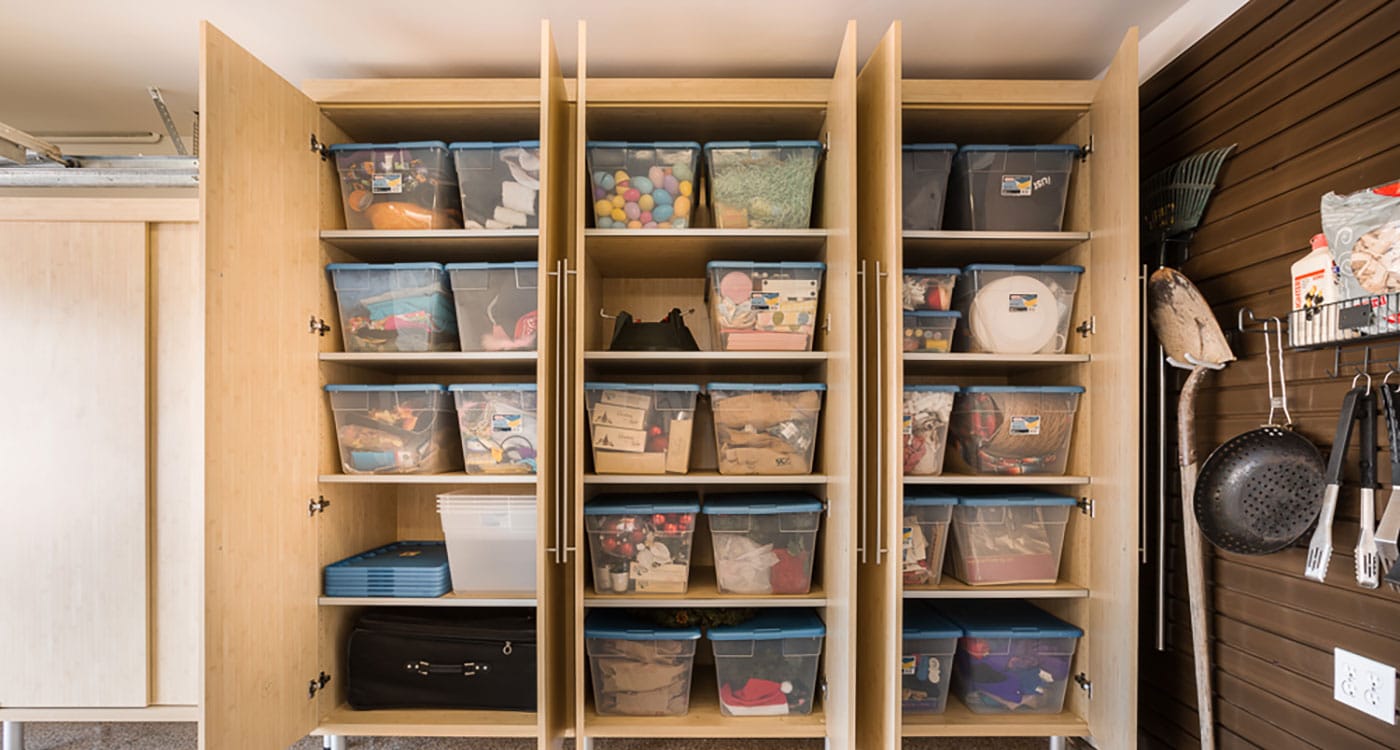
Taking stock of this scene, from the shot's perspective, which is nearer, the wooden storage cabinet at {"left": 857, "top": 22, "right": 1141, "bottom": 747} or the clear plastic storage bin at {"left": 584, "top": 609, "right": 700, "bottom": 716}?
the wooden storage cabinet at {"left": 857, "top": 22, "right": 1141, "bottom": 747}

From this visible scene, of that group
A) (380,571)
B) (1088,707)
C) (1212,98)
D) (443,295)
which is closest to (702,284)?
(443,295)

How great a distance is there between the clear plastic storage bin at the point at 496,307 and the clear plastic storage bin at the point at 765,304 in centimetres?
58

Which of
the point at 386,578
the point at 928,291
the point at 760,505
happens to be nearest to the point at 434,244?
the point at 386,578

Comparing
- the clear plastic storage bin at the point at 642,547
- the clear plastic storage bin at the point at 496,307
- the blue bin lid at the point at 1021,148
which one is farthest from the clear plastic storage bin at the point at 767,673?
the blue bin lid at the point at 1021,148

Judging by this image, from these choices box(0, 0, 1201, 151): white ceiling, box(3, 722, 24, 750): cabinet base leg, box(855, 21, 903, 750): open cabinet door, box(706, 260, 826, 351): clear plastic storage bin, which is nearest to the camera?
box(855, 21, 903, 750): open cabinet door

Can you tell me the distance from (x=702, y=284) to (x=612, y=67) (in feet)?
2.67

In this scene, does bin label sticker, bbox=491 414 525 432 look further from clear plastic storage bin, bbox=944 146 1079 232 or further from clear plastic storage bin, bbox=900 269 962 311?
clear plastic storage bin, bbox=944 146 1079 232

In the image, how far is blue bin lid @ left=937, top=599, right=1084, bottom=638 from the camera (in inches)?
86.6

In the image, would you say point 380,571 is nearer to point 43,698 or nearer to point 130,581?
point 130,581

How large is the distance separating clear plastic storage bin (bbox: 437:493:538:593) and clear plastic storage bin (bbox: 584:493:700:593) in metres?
0.21

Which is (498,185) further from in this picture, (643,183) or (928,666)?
(928,666)

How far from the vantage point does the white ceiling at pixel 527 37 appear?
2.13 metres

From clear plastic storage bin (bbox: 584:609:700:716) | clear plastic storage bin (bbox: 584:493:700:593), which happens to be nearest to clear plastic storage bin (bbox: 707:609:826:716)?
clear plastic storage bin (bbox: 584:609:700:716)

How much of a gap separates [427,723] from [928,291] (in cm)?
205
